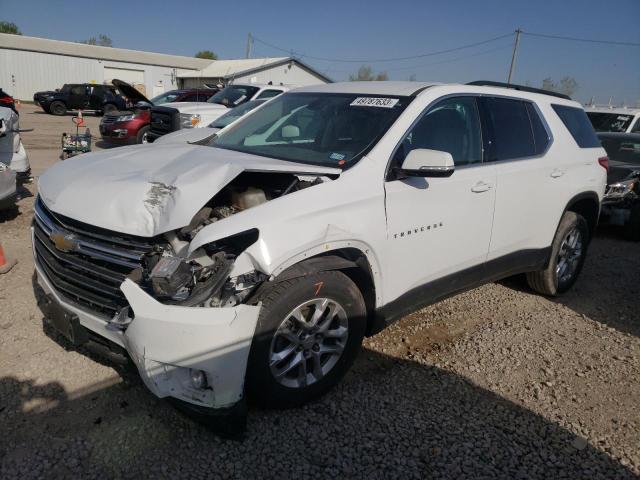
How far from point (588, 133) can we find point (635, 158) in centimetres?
412

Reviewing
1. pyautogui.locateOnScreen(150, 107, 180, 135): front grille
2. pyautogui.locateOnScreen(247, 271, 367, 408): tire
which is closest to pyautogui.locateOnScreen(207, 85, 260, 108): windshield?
pyautogui.locateOnScreen(150, 107, 180, 135): front grille

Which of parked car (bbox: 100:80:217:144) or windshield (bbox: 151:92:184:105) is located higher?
windshield (bbox: 151:92:184:105)

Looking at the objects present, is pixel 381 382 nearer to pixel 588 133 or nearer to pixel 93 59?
pixel 588 133

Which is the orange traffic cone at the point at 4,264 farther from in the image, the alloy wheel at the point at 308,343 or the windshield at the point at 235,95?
the windshield at the point at 235,95

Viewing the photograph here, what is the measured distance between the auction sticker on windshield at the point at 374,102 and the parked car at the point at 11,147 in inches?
184

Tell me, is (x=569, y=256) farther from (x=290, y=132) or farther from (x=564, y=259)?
(x=290, y=132)

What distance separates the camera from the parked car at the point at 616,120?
11.0 metres

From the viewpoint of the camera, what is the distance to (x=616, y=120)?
37.0 feet

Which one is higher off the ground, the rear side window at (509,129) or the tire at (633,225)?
the rear side window at (509,129)

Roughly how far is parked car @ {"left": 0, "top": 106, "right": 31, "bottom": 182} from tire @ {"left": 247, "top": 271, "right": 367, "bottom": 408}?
4.99 metres

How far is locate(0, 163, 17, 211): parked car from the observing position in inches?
211

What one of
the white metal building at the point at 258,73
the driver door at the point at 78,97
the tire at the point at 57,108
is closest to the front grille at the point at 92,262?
the driver door at the point at 78,97

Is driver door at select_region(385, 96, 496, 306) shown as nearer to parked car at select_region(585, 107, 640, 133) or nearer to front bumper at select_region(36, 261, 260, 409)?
front bumper at select_region(36, 261, 260, 409)

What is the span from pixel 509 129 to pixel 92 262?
3229 millimetres
